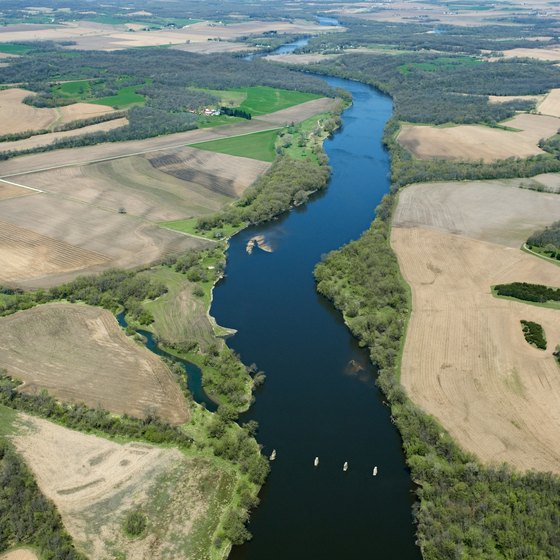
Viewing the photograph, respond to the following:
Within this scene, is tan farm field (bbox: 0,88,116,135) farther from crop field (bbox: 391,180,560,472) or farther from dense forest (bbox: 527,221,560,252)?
dense forest (bbox: 527,221,560,252)

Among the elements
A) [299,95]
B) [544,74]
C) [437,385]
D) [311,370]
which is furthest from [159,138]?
[544,74]

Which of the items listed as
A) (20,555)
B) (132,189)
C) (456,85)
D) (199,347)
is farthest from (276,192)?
(456,85)

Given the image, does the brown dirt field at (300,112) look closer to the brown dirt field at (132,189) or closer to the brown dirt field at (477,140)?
the brown dirt field at (477,140)

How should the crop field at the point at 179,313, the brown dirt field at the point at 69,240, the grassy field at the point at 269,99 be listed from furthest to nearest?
the grassy field at the point at 269,99, the brown dirt field at the point at 69,240, the crop field at the point at 179,313

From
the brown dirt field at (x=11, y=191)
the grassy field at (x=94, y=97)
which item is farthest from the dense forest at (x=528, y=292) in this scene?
the grassy field at (x=94, y=97)

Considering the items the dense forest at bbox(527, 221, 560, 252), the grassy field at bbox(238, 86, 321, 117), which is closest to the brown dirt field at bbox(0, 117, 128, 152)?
the grassy field at bbox(238, 86, 321, 117)

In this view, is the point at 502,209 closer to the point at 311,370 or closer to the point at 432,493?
the point at 311,370
